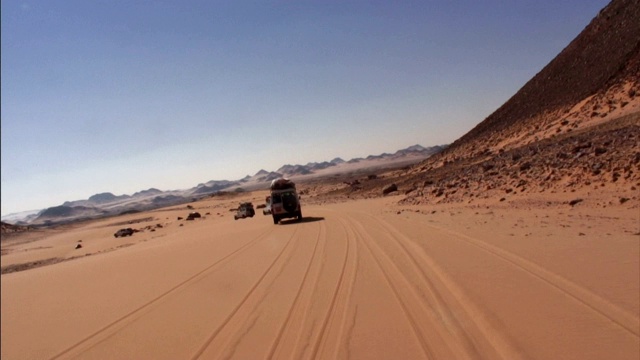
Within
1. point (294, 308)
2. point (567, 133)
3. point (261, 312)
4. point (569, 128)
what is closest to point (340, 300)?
point (294, 308)

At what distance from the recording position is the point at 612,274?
8180 millimetres

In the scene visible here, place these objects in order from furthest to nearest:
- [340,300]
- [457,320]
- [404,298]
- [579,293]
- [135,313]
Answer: [135,313] → [340,300] → [404,298] → [579,293] → [457,320]

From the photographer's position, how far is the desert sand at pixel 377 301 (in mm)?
6105

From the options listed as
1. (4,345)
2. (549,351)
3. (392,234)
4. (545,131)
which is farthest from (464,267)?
(545,131)

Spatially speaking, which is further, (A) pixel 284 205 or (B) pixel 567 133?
(B) pixel 567 133

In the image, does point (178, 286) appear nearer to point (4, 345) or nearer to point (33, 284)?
point (4, 345)

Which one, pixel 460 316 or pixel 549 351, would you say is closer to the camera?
Answer: pixel 549 351

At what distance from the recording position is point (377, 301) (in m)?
8.14

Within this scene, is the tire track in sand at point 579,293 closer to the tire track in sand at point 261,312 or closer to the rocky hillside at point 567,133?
the tire track in sand at point 261,312

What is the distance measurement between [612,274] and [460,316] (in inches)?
142

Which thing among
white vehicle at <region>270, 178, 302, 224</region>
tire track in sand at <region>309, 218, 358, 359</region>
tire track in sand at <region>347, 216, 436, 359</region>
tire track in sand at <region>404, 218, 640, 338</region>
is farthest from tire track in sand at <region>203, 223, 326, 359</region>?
white vehicle at <region>270, 178, 302, 224</region>

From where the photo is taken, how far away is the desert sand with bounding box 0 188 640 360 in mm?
6105

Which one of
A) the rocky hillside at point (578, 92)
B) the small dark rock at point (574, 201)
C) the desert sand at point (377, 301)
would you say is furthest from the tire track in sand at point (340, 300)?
the rocky hillside at point (578, 92)

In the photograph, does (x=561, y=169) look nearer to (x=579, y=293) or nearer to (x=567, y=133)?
(x=567, y=133)
